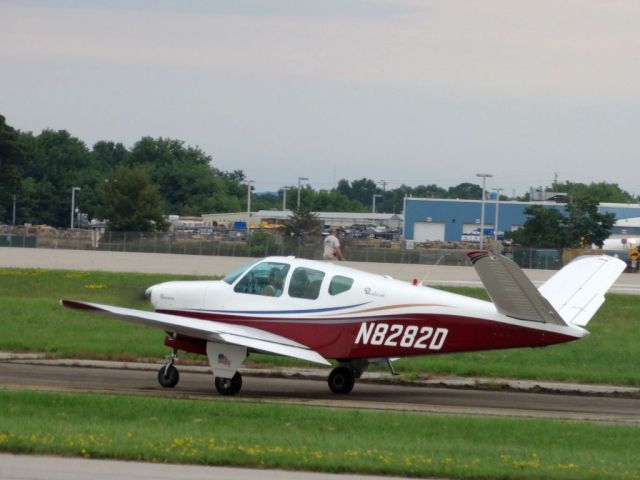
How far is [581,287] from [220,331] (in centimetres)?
567

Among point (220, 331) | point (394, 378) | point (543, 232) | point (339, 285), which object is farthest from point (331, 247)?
point (543, 232)

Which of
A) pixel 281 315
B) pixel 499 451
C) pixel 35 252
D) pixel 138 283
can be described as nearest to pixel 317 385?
pixel 281 315

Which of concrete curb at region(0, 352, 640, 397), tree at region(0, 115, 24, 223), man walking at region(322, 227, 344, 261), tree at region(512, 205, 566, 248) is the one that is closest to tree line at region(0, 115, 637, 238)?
tree at region(0, 115, 24, 223)

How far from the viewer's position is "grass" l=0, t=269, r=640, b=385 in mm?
21719

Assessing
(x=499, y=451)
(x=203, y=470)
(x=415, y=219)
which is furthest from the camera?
(x=415, y=219)

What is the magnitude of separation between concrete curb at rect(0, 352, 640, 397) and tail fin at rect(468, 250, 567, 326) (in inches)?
130

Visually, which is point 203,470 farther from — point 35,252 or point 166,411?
point 35,252

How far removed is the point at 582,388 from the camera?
2048cm

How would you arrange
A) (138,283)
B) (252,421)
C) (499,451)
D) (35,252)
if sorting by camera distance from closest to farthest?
(499,451) < (252,421) < (138,283) < (35,252)

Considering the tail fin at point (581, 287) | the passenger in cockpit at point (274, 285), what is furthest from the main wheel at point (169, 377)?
the tail fin at point (581, 287)

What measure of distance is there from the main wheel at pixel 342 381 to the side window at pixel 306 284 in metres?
1.39

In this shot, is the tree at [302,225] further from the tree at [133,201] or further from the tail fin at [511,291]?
the tail fin at [511,291]

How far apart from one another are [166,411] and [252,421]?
3.83 feet

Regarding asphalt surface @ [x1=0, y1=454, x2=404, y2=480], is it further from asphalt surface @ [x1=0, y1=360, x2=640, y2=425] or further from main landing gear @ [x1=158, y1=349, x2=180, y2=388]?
main landing gear @ [x1=158, y1=349, x2=180, y2=388]
